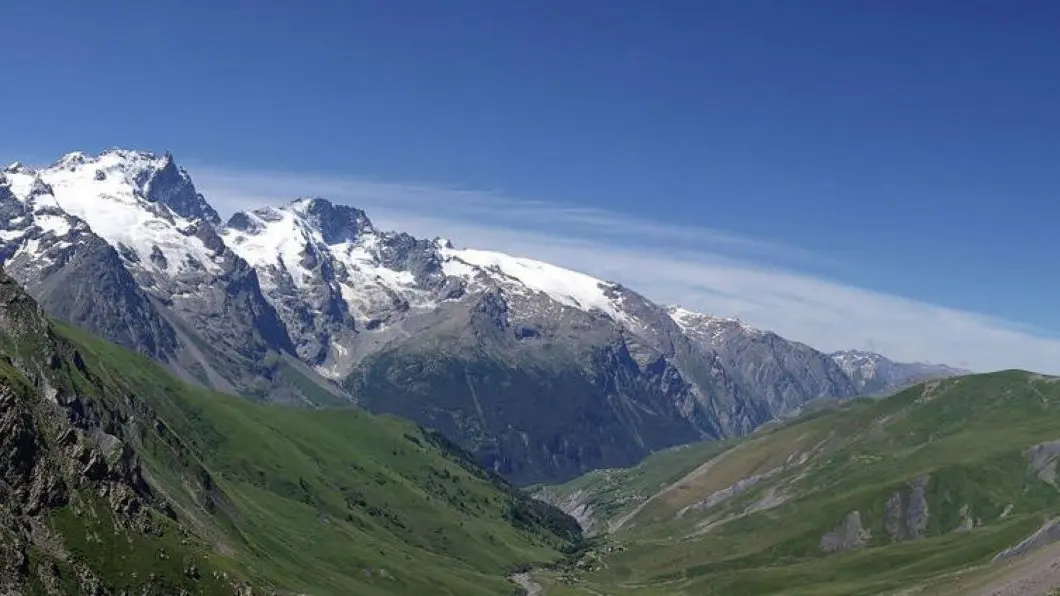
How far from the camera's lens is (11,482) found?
195250 mm

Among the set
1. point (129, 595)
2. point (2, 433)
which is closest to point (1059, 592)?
point (129, 595)

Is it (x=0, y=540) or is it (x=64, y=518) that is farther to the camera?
(x=64, y=518)

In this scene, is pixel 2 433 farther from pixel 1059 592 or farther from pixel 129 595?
pixel 1059 592

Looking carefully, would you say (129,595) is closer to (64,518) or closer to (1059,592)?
(64,518)

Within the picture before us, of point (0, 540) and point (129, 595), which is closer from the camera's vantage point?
point (0, 540)

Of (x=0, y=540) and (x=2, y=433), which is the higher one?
(x=2, y=433)

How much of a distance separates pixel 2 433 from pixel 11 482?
9.39 meters

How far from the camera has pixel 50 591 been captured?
7052 inches

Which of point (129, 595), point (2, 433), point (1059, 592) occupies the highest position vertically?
point (2, 433)

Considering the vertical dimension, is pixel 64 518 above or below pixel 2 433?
below

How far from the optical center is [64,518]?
199750 millimetres

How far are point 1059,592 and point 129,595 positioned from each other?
540ft

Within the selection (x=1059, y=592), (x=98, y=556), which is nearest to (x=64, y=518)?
(x=98, y=556)

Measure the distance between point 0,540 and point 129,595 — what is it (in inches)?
1114
